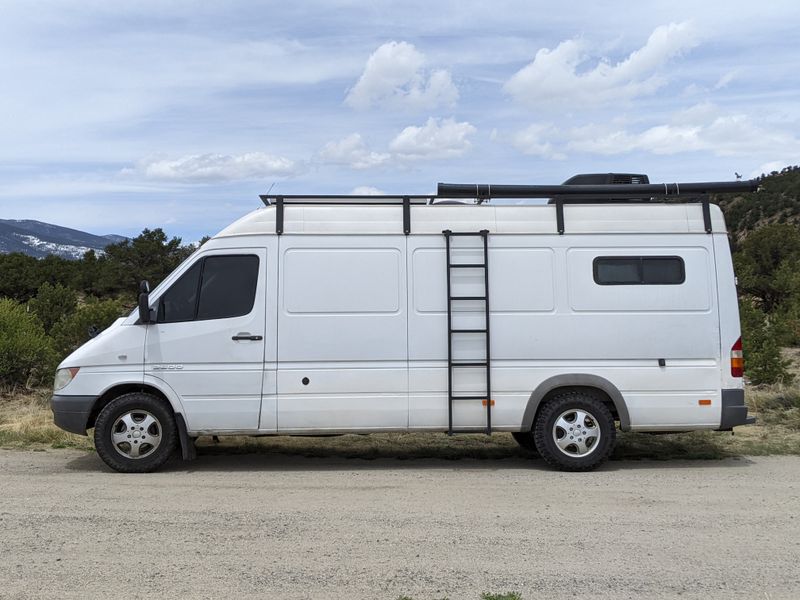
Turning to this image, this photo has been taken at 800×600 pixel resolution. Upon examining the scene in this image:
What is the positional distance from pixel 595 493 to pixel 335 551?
2760mm

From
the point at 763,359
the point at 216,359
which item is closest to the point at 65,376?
the point at 216,359

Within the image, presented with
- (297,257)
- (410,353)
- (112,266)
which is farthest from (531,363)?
(112,266)

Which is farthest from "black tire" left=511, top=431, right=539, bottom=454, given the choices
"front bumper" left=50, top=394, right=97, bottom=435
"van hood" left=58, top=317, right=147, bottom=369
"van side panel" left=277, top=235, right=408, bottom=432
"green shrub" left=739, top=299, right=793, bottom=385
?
"green shrub" left=739, top=299, right=793, bottom=385

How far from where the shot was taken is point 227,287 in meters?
8.12

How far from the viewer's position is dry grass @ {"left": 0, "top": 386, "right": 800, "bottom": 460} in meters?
9.18

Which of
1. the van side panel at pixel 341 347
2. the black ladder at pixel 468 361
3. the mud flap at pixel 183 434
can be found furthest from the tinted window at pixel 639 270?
the mud flap at pixel 183 434

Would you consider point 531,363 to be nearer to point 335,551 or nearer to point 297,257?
point 297,257

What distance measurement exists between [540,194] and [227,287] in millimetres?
3335

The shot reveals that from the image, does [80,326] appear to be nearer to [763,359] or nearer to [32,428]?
[32,428]

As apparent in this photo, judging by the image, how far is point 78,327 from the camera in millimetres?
15109

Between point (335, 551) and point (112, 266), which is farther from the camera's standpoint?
point (112, 266)

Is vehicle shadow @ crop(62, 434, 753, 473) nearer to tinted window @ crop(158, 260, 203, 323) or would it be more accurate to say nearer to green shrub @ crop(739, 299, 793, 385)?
tinted window @ crop(158, 260, 203, 323)

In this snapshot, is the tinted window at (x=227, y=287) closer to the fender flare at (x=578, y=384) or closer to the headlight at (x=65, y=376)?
the headlight at (x=65, y=376)

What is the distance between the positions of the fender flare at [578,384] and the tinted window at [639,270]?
0.99 meters
